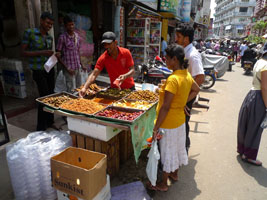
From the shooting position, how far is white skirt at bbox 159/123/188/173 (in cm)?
236

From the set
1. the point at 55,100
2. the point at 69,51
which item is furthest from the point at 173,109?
the point at 69,51

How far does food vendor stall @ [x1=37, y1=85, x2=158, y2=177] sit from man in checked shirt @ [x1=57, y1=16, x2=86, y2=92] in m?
1.45

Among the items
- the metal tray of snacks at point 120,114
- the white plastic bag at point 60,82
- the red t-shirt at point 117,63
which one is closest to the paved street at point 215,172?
the metal tray of snacks at point 120,114

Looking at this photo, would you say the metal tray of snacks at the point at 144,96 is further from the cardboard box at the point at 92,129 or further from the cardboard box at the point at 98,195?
the cardboard box at the point at 98,195

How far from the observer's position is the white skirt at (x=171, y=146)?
2.36m

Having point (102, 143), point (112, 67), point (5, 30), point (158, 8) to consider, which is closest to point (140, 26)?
point (158, 8)

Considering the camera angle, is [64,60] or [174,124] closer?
[174,124]

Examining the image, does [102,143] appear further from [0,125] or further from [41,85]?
[0,125]

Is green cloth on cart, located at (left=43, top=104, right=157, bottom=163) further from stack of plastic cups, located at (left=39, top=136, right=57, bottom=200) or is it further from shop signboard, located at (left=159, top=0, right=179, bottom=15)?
shop signboard, located at (left=159, top=0, right=179, bottom=15)

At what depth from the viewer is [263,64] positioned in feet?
9.37

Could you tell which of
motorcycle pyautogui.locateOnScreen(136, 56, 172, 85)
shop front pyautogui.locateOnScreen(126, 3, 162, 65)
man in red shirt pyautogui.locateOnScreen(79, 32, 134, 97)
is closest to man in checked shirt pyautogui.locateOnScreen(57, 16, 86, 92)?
man in red shirt pyautogui.locateOnScreen(79, 32, 134, 97)

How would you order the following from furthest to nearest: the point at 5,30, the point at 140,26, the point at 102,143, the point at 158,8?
1. the point at 158,8
2. the point at 140,26
3. the point at 5,30
4. the point at 102,143

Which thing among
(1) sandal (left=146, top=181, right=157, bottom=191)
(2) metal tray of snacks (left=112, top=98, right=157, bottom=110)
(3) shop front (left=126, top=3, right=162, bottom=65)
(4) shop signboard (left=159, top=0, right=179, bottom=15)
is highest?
(4) shop signboard (left=159, top=0, right=179, bottom=15)

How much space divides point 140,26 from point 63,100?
23.6ft
